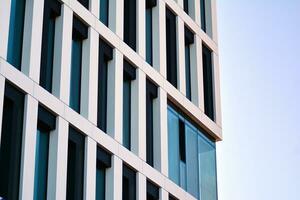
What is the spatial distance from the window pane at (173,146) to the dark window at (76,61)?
6.87 metres

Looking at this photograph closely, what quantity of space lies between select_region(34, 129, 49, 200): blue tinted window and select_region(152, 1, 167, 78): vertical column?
9409 mm

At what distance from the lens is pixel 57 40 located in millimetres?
33188

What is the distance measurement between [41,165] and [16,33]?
453 cm

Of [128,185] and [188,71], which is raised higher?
[188,71]

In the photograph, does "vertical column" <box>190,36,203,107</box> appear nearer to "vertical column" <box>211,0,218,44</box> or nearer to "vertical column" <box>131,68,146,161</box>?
"vertical column" <box>211,0,218,44</box>

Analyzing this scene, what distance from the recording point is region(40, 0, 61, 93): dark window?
32.0m

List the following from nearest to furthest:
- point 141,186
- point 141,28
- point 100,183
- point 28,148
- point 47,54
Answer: point 28,148, point 47,54, point 100,183, point 141,186, point 141,28

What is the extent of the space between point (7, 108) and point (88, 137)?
4.14 m

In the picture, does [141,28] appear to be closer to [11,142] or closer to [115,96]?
[115,96]

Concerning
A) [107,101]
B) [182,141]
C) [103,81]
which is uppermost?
[103,81]

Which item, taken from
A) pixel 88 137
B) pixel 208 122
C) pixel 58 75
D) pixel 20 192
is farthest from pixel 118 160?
pixel 208 122

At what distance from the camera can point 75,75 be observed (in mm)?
34094

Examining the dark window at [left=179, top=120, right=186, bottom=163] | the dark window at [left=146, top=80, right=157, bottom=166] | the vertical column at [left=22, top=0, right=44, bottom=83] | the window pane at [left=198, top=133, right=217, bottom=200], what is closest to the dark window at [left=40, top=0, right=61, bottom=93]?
the vertical column at [left=22, top=0, right=44, bottom=83]

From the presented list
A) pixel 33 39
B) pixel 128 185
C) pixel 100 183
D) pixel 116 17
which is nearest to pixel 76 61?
pixel 33 39
